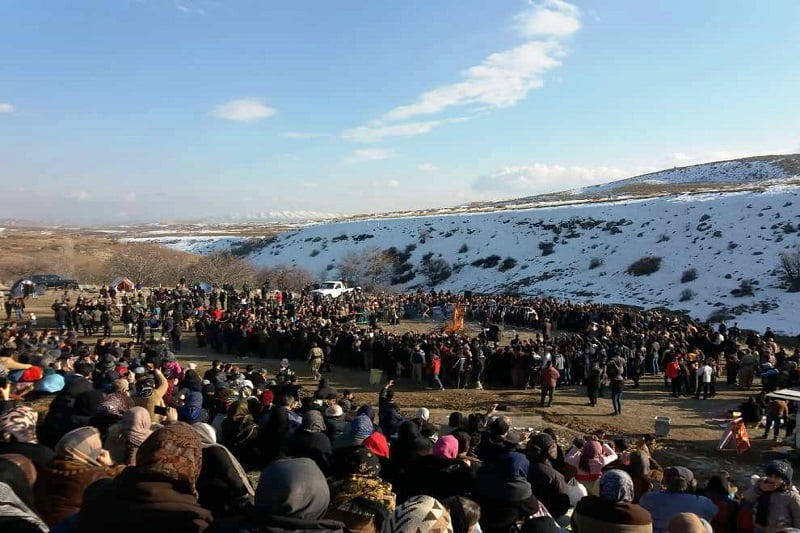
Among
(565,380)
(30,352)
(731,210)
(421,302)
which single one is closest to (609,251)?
(731,210)

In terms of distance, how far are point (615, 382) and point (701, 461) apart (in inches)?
120

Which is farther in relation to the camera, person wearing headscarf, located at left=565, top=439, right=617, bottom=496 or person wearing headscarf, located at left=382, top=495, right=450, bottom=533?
person wearing headscarf, located at left=565, top=439, right=617, bottom=496

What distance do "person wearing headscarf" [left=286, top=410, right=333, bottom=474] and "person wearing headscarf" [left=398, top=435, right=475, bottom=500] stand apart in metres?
0.94

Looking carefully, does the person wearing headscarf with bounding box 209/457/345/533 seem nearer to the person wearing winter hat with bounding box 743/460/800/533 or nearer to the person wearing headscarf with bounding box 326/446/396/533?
the person wearing headscarf with bounding box 326/446/396/533

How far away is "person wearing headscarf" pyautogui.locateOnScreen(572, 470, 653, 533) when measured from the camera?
417cm

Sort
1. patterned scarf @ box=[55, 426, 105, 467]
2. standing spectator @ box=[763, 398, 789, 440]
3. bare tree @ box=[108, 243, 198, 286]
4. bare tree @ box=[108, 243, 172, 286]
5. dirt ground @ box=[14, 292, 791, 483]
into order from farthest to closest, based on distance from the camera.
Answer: bare tree @ box=[108, 243, 198, 286]
bare tree @ box=[108, 243, 172, 286]
standing spectator @ box=[763, 398, 789, 440]
dirt ground @ box=[14, 292, 791, 483]
patterned scarf @ box=[55, 426, 105, 467]

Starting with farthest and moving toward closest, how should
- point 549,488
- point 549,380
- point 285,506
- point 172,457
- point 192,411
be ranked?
point 549,380, point 192,411, point 549,488, point 172,457, point 285,506

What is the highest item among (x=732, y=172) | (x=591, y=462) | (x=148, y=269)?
(x=732, y=172)

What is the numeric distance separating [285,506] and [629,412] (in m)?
12.9

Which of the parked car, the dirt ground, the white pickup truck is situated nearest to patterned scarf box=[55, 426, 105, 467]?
the dirt ground

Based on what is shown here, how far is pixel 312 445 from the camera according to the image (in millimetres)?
6324

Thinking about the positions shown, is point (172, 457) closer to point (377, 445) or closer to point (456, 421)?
point (377, 445)

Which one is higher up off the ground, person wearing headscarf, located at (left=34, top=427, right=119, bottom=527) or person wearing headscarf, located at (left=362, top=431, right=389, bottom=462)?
person wearing headscarf, located at (left=34, top=427, right=119, bottom=527)

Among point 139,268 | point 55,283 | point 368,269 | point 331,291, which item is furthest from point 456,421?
point 368,269
